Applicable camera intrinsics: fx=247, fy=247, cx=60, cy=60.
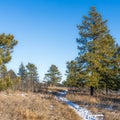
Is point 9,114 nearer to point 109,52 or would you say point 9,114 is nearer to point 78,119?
point 78,119

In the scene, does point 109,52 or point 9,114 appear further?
point 109,52

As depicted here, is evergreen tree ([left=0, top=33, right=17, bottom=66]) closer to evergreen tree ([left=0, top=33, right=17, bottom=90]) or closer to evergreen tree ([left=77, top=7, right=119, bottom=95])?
evergreen tree ([left=0, top=33, right=17, bottom=90])

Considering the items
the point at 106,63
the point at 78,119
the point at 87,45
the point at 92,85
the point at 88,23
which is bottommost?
the point at 78,119

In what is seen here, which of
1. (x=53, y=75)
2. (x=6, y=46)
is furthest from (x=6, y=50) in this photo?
(x=53, y=75)

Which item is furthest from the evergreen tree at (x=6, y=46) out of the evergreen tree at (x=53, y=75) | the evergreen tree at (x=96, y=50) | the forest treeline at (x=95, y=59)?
the evergreen tree at (x=53, y=75)

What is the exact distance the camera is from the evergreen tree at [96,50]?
3000cm

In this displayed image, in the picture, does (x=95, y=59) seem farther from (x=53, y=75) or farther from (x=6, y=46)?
(x=53, y=75)

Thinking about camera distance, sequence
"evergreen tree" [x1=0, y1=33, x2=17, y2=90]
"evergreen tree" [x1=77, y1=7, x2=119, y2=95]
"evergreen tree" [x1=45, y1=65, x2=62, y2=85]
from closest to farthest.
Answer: "evergreen tree" [x1=0, y1=33, x2=17, y2=90], "evergreen tree" [x1=77, y1=7, x2=119, y2=95], "evergreen tree" [x1=45, y1=65, x2=62, y2=85]

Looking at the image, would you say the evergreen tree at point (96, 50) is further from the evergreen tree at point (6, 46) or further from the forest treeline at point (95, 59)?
the evergreen tree at point (6, 46)

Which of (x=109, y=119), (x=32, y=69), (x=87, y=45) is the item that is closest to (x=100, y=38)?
(x=87, y=45)

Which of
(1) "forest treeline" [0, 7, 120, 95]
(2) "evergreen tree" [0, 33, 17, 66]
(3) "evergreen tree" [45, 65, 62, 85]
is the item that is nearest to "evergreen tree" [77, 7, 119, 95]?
(1) "forest treeline" [0, 7, 120, 95]

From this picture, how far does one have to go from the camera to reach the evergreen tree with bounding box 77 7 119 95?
1181 inches

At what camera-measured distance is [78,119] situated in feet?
42.3

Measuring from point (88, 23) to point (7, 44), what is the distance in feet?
37.8
